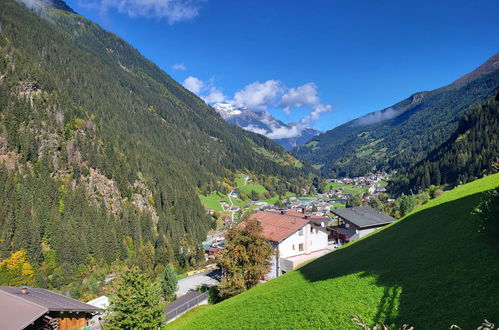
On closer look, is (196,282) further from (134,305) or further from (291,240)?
(134,305)

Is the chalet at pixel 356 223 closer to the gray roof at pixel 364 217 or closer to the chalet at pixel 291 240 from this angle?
the gray roof at pixel 364 217

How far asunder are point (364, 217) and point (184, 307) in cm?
4521

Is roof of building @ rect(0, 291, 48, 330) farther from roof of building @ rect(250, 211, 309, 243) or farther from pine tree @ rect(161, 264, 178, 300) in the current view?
pine tree @ rect(161, 264, 178, 300)

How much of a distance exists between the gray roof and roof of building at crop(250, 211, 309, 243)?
1594 cm

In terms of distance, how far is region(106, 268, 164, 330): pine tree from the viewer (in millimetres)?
26406

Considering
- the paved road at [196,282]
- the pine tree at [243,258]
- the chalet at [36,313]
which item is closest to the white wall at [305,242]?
the pine tree at [243,258]

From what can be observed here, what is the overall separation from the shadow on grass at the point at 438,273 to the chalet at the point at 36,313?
2307 centimetres

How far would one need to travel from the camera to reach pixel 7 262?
8088 cm

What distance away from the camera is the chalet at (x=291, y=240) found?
4859 cm

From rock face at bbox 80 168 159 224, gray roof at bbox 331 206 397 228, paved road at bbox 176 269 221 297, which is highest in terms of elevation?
rock face at bbox 80 168 159 224

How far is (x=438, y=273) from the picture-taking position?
52.0 ft

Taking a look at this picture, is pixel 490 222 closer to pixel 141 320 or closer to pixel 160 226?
pixel 141 320

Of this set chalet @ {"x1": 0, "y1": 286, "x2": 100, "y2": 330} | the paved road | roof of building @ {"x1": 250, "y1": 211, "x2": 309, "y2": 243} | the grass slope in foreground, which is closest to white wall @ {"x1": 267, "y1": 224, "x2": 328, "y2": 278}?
roof of building @ {"x1": 250, "y1": 211, "x2": 309, "y2": 243}

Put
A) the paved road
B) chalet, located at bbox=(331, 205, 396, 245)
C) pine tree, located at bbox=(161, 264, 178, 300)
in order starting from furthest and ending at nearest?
chalet, located at bbox=(331, 205, 396, 245)
the paved road
pine tree, located at bbox=(161, 264, 178, 300)
